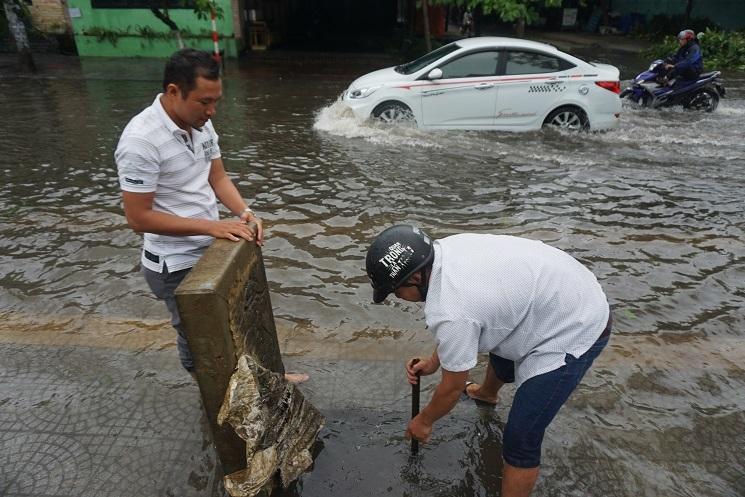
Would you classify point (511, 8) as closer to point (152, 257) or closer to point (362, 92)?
point (362, 92)

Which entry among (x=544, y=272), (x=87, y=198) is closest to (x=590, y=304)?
(x=544, y=272)

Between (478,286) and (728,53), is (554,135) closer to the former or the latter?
(478,286)

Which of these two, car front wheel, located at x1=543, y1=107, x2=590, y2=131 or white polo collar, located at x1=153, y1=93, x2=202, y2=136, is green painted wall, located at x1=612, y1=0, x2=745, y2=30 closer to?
car front wheel, located at x1=543, y1=107, x2=590, y2=131

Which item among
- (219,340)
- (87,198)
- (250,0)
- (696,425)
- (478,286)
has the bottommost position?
(696,425)

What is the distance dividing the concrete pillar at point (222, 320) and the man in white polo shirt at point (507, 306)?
1.94ft

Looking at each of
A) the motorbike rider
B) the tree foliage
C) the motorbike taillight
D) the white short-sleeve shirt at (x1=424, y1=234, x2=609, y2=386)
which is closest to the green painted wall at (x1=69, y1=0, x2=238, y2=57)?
the tree foliage

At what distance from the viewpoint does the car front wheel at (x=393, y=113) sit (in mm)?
8000

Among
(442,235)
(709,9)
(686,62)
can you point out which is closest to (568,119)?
(686,62)

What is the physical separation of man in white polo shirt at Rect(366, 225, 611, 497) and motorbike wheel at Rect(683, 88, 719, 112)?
10.0m

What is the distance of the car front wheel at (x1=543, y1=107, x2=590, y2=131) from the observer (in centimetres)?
817

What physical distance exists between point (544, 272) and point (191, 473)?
76.0 inches

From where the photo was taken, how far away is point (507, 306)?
187 centimetres

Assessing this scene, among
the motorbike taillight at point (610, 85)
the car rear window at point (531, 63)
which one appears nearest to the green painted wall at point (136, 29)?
the car rear window at point (531, 63)

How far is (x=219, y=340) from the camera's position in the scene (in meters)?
1.94
